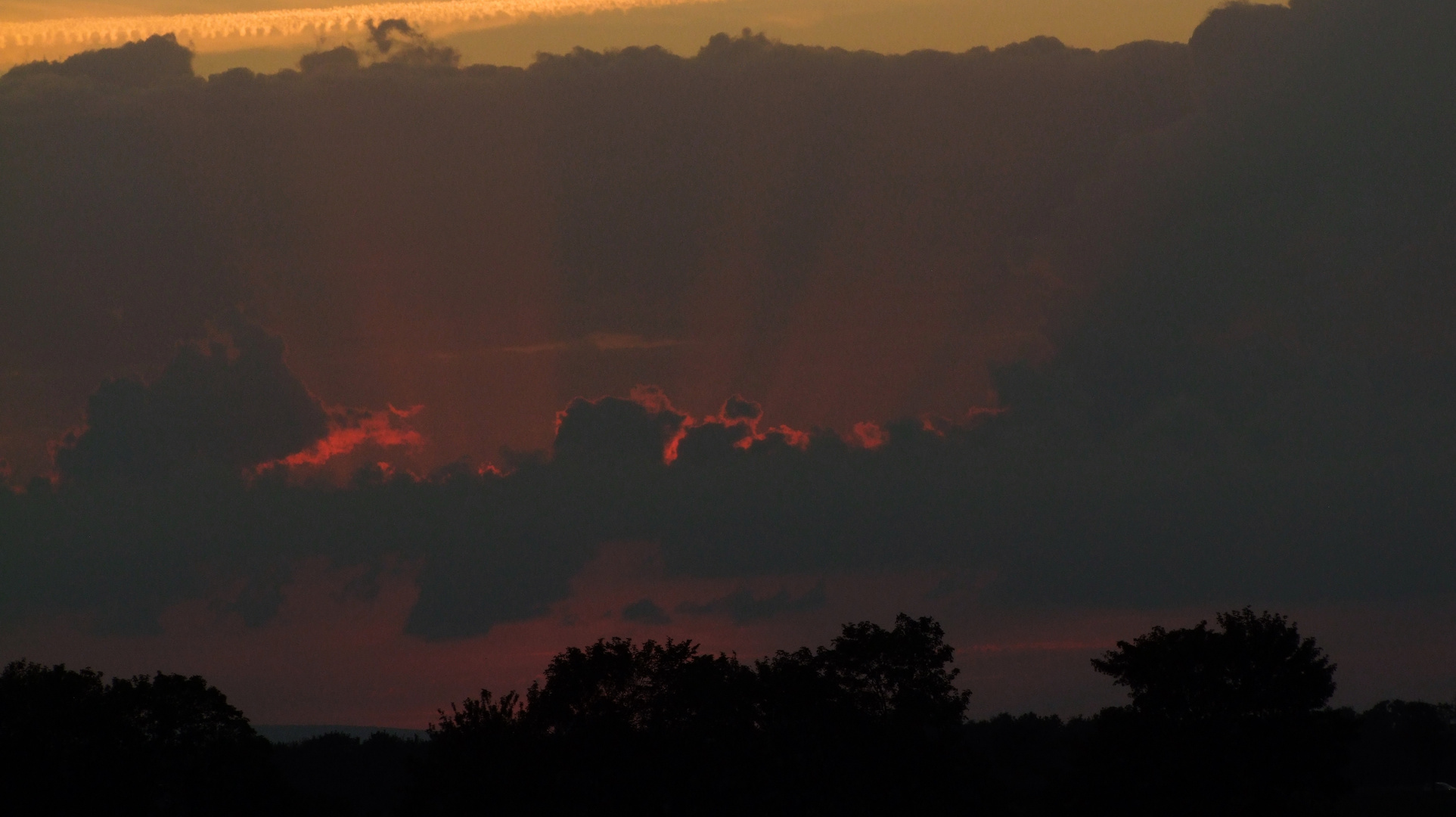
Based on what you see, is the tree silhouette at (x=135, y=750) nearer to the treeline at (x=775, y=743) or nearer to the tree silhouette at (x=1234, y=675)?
the treeline at (x=775, y=743)

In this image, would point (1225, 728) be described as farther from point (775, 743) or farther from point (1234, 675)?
point (775, 743)

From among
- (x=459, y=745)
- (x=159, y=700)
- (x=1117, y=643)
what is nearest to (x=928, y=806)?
(x=1117, y=643)

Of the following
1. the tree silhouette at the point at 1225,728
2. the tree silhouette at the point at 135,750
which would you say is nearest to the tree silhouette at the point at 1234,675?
the tree silhouette at the point at 1225,728

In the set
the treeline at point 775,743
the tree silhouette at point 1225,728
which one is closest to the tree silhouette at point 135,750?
the treeline at point 775,743

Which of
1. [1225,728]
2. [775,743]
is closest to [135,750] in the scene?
[775,743]

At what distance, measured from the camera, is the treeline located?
8762 cm

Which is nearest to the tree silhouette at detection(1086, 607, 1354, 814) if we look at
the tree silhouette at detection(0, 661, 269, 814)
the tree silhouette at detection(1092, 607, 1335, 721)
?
the tree silhouette at detection(1092, 607, 1335, 721)

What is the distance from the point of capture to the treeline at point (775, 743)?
287ft

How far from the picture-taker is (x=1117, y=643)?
319 ft

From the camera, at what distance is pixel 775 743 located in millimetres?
89500

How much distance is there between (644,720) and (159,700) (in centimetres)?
2700

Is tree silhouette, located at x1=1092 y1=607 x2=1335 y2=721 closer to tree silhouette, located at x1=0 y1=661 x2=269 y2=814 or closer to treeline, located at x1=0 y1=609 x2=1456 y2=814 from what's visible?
treeline, located at x1=0 y1=609 x2=1456 y2=814

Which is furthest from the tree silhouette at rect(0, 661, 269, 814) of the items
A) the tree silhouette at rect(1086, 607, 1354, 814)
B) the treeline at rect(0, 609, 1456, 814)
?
the tree silhouette at rect(1086, 607, 1354, 814)

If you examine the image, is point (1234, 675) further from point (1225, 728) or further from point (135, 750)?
point (135, 750)
